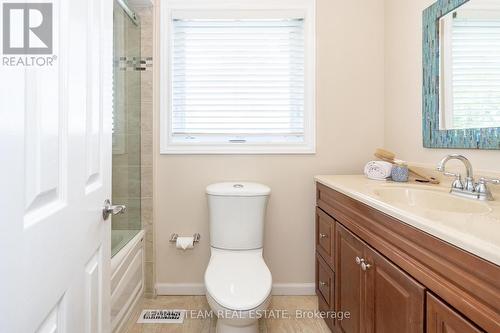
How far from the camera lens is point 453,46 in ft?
4.60

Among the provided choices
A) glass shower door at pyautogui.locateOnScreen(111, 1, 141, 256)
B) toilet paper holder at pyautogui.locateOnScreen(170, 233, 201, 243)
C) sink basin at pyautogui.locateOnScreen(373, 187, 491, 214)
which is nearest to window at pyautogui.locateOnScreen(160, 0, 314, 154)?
glass shower door at pyautogui.locateOnScreen(111, 1, 141, 256)

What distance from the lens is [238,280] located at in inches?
55.1

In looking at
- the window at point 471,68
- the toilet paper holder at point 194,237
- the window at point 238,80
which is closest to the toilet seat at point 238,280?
the toilet paper holder at point 194,237

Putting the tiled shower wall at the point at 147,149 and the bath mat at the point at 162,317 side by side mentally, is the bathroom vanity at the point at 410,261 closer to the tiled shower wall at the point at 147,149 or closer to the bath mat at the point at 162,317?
the bath mat at the point at 162,317

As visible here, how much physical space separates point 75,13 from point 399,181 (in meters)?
1.61

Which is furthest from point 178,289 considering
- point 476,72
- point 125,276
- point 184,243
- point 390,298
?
point 476,72

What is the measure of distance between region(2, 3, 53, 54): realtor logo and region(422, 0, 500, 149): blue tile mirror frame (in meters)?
1.62

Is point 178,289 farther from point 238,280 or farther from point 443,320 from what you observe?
point 443,320

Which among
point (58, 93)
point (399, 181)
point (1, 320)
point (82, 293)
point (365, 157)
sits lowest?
point (82, 293)

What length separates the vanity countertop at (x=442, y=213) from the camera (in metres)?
0.62

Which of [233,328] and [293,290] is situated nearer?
[233,328]

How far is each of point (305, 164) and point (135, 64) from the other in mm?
1364

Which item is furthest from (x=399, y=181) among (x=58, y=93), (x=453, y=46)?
(x=58, y=93)

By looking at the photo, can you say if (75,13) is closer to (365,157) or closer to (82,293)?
(82,293)
